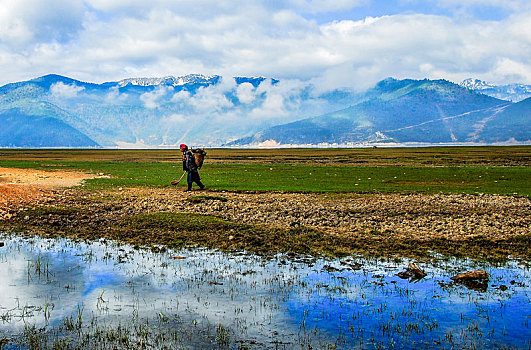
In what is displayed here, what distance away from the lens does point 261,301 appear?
37.6ft

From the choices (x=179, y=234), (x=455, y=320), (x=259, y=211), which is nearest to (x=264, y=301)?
(x=455, y=320)

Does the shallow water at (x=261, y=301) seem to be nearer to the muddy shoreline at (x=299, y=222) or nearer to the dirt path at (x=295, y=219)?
the muddy shoreline at (x=299, y=222)

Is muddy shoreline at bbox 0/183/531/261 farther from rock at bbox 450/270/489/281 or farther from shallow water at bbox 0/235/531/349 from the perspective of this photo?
rock at bbox 450/270/489/281

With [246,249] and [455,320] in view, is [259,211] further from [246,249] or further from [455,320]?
[455,320]

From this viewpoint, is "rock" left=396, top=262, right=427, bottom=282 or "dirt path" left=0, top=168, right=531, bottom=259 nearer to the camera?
"rock" left=396, top=262, right=427, bottom=282

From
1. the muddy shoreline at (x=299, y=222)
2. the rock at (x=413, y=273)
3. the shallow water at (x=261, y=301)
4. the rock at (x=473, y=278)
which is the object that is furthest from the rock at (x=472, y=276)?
the muddy shoreline at (x=299, y=222)

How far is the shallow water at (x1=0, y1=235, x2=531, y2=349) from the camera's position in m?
9.44

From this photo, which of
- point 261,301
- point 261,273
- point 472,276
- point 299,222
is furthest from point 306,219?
point 261,301

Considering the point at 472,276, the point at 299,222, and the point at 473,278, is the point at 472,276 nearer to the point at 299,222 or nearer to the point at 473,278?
the point at 473,278

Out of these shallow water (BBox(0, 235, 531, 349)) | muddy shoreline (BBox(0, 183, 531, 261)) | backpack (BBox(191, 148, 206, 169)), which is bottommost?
shallow water (BBox(0, 235, 531, 349))

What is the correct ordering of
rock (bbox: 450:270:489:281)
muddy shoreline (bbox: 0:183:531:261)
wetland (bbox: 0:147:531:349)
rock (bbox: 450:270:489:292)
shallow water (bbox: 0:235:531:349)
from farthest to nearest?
1. muddy shoreline (bbox: 0:183:531:261)
2. rock (bbox: 450:270:489:281)
3. rock (bbox: 450:270:489:292)
4. wetland (bbox: 0:147:531:349)
5. shallow water (bbox: 0:235:531:349)

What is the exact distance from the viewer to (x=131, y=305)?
36.4ft

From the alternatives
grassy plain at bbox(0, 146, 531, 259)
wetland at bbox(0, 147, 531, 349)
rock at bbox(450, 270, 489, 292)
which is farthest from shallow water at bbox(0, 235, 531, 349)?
grassy plain at bbox(0, 146, 531, 259)

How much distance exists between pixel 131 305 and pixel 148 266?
3.52m
